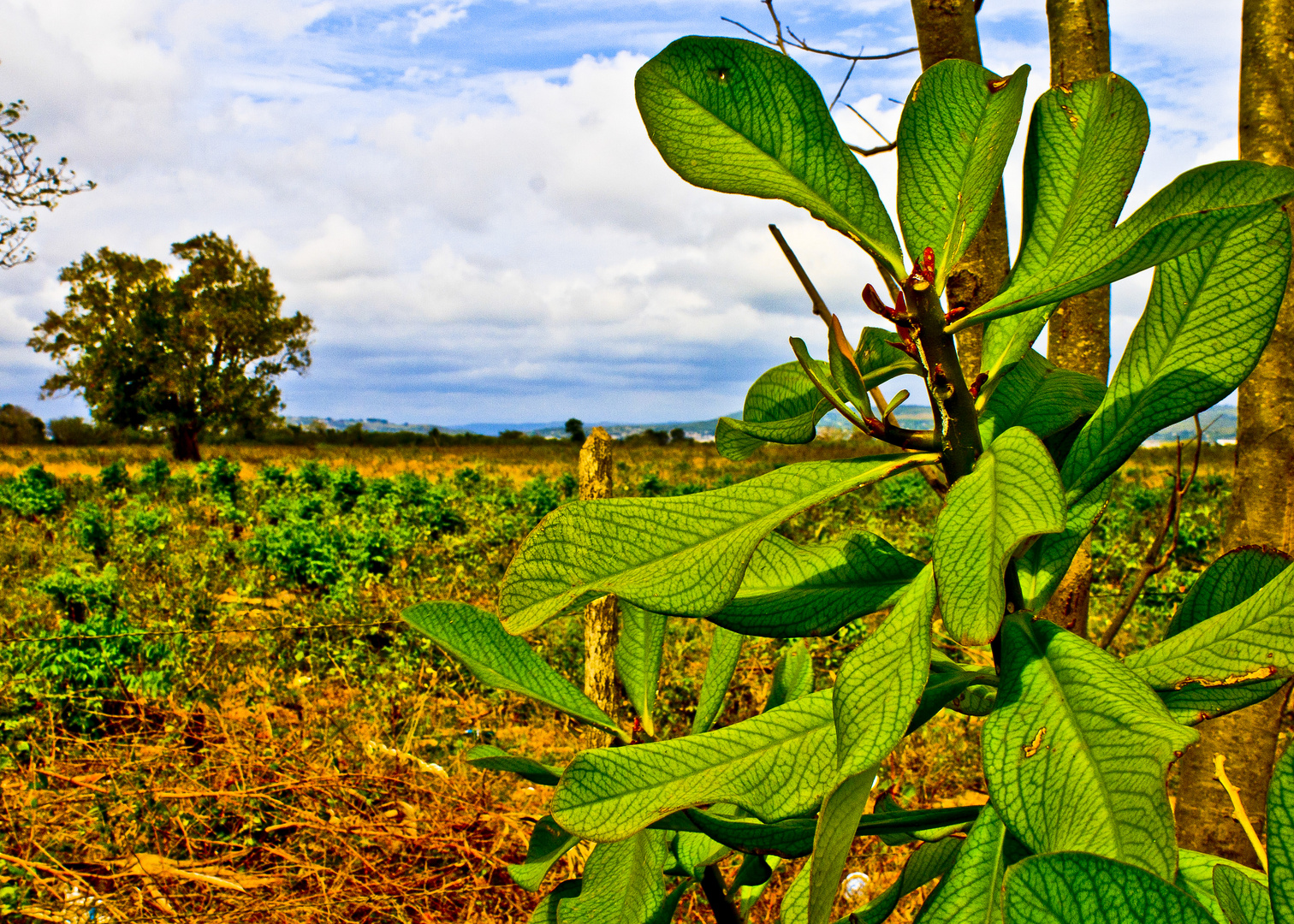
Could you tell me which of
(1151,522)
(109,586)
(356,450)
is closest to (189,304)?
(356,450)

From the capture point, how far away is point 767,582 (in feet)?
1.76

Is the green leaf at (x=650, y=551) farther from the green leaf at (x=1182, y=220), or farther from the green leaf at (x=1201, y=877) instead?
the green leaf at (x=1201, y=877)

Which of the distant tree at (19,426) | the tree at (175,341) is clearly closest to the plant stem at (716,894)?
the tree at (175,341)

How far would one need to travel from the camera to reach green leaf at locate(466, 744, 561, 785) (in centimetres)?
62

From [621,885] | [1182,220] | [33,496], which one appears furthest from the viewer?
[33,496]

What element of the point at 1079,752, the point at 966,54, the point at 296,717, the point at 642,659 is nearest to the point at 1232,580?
the point at 1079,752

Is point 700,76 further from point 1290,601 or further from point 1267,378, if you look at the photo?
point 1267,378

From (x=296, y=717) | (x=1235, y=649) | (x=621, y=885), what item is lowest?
(x=296, y=717)

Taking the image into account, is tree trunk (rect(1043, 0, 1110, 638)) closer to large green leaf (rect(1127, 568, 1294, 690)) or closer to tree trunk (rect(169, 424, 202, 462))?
large green leaf (rect(1127, 568, 1294, 690))

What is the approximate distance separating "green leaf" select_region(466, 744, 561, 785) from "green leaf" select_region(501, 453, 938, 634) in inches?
9.6

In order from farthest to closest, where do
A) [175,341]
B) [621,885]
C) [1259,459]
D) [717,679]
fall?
[175,341]
[1259,459]
[717,679]
[621,885]

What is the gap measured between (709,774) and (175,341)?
24.5m

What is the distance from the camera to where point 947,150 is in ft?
1.52

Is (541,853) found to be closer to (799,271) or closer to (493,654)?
(493,654)
